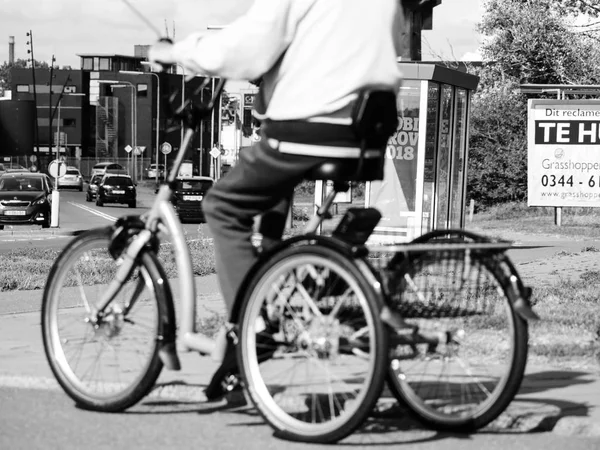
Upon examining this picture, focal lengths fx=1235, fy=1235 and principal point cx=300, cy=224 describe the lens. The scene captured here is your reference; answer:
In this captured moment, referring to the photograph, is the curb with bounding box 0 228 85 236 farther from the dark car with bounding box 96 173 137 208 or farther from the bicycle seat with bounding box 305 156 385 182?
the bicycle seat with bounding box 305 156 385 182

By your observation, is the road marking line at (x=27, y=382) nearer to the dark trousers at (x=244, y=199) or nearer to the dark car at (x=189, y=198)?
the dark trousers at (x=244, y=199)

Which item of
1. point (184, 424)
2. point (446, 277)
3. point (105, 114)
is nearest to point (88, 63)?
point (105, 114)

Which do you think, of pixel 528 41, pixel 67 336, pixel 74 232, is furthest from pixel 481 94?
pixel 67 336

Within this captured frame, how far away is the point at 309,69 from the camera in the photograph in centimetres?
423

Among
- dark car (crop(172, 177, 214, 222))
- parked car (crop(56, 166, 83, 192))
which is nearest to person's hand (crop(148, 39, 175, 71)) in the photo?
dark car (crop(172, 177, 214, 222))

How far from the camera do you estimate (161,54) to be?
4.50 m

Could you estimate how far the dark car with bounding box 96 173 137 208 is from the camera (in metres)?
55.5

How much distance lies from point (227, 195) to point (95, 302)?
86cm

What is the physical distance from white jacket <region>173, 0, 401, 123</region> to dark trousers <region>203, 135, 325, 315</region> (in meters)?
0.16

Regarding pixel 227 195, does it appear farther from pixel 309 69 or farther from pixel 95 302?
pixel 95 302

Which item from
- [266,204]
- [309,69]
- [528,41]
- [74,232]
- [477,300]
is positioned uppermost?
[528,41]

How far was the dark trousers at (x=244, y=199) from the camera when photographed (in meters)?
4.23

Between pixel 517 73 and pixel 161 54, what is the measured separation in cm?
3964

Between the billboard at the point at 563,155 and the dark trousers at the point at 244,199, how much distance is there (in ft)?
79.1
